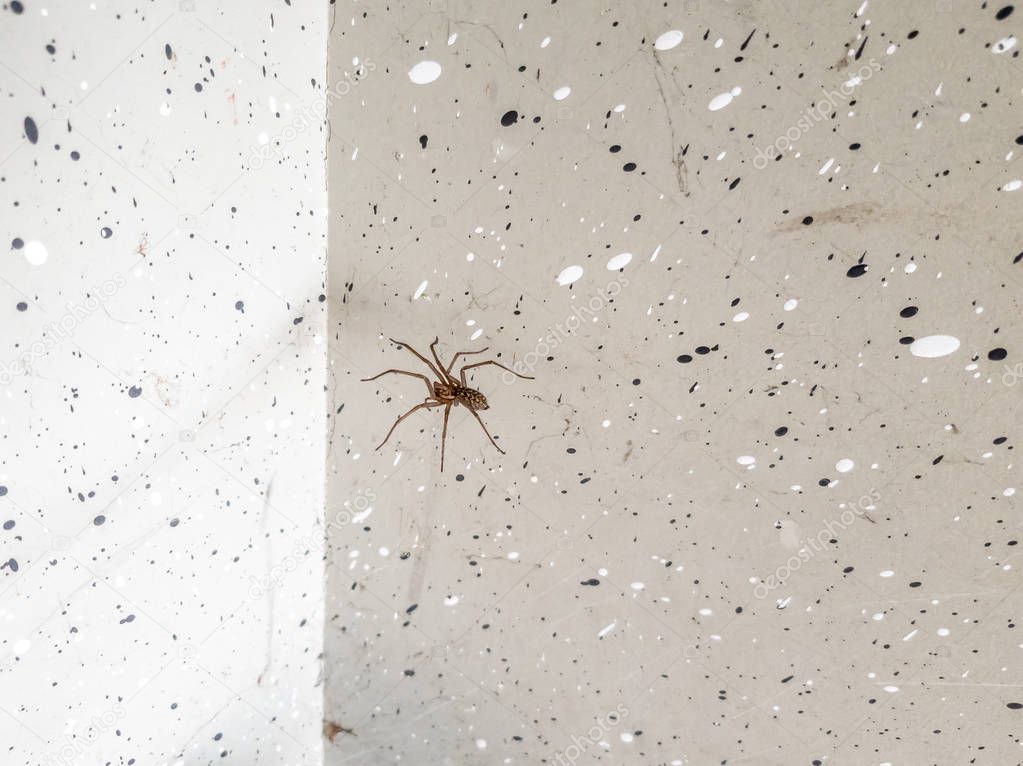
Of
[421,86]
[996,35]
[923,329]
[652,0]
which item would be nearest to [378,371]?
[421,86]

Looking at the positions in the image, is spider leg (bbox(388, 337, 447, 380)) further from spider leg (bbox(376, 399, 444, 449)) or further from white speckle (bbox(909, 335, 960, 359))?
white speckle (bbox(909, 335, 960, 359))

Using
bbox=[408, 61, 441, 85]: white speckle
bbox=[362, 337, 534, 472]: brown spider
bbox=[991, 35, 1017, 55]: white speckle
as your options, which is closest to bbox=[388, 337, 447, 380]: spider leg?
bbox=[362, 337, 534, 472]: brown spider

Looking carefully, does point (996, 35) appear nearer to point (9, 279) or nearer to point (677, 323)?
point (677, 323)

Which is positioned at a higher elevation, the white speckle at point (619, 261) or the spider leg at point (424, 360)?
the white speckle at point (619, 261)
